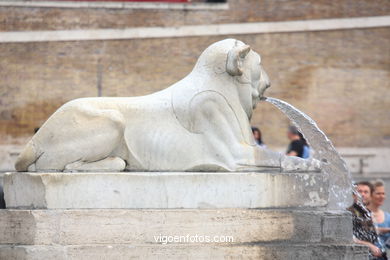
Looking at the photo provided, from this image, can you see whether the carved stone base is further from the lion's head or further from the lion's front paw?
the lion's head

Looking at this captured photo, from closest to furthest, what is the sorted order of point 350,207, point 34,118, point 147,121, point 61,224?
1. point 61,224
2. point 147,121
3. point 350,207
4. point 34,118

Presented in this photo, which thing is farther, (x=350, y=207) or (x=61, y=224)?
(x=350, y=207)

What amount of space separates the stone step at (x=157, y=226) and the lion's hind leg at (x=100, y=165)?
0.51 m

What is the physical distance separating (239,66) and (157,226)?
1.59m

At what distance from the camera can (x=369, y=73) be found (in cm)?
3309

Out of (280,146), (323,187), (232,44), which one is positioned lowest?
(280,146)

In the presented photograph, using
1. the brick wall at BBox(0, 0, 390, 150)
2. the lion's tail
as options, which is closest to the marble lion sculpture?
the lion's tail

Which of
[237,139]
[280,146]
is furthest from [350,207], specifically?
[280,146]

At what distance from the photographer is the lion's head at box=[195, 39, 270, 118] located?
452 inches

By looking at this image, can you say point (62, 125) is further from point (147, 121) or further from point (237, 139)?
point (237, 139)

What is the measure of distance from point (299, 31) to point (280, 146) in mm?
2924

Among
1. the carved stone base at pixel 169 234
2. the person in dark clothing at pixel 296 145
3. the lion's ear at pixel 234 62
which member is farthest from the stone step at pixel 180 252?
the person in dark clothing at pixel 296 145

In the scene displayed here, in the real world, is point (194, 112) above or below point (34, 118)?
above

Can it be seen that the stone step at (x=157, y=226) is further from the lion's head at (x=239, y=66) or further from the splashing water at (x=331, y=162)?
the lion's head at (x=239, y=66)
